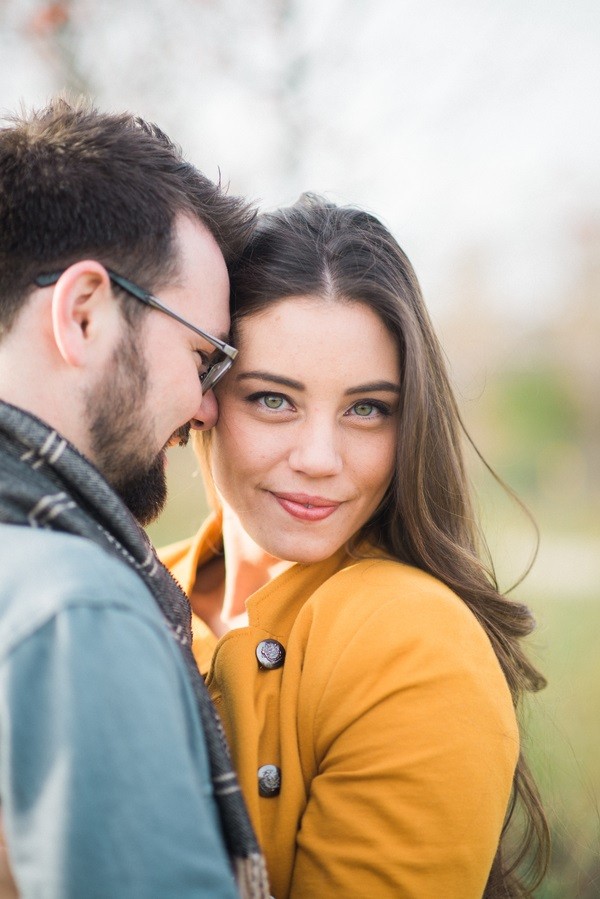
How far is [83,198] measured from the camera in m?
2.04

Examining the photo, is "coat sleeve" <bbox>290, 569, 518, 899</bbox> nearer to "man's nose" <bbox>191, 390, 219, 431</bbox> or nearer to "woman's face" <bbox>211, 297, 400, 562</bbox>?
"woman's face" <bbox>211, 297, 400, 562</bbox>

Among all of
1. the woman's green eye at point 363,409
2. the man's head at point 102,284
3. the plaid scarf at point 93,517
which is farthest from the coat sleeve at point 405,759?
the man's head at point 102,284

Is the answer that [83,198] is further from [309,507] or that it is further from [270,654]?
[270,654]

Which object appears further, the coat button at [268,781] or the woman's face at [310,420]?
the woman's face at [310,420]

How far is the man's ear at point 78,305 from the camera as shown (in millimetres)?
1865

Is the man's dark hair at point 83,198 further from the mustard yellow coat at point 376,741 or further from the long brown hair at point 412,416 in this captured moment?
the mustard yellow coat at point 376,741

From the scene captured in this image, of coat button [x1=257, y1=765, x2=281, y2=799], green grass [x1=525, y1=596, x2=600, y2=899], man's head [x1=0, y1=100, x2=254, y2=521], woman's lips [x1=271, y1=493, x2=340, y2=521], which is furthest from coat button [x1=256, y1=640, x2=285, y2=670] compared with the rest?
green grass [x1=525, y1=596, x2=600, y2=899]

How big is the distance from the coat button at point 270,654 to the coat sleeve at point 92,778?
3.07 ft

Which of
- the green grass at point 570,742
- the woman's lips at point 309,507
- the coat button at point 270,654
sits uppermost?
the woman's lips at point 309,507

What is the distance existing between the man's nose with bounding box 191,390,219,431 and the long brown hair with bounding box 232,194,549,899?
22 centimetres

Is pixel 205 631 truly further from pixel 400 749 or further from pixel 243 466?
pixel 400 749

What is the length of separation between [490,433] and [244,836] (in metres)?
7.10

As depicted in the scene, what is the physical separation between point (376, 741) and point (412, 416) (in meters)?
0.89

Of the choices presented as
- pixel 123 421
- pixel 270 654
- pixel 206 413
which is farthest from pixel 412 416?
pixel 123 421
